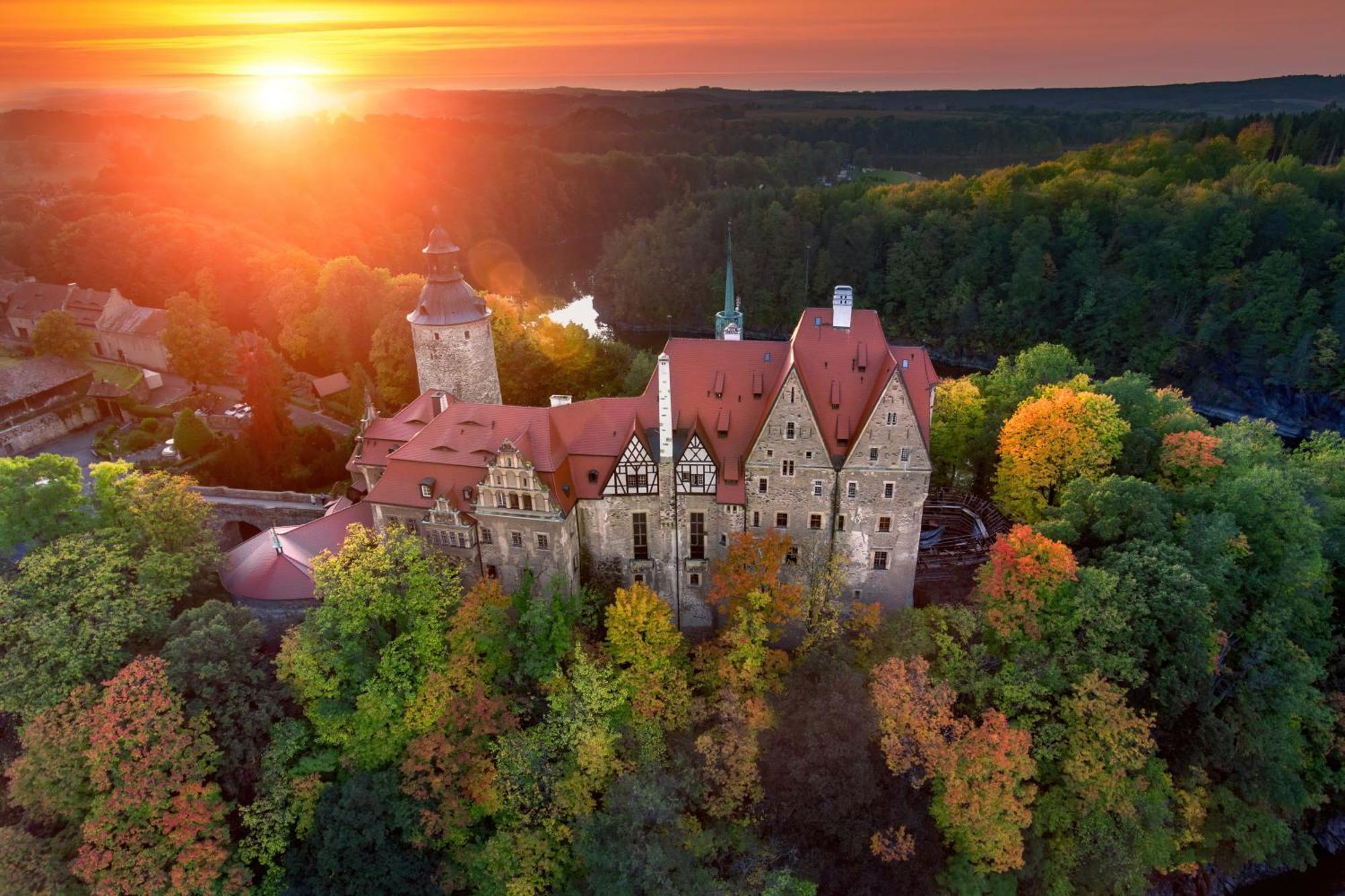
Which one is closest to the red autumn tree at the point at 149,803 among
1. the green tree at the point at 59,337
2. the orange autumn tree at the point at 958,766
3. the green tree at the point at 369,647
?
the green tree at the point at 369,647

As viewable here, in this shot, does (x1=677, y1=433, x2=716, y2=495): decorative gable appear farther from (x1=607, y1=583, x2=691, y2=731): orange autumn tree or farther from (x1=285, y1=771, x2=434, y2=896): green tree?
(x1=285, y1=771, x2=434, y2=896): green tree

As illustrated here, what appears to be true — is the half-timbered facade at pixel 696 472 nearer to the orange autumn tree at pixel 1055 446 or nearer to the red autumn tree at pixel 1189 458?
the orange autumn tree at pixel 1055 446

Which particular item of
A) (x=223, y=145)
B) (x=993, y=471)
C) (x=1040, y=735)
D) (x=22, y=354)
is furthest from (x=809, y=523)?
(x=223, y=145)

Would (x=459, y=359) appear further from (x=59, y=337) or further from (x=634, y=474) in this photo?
(x=59, y=337)

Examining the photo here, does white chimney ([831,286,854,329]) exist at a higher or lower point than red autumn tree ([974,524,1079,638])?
higher

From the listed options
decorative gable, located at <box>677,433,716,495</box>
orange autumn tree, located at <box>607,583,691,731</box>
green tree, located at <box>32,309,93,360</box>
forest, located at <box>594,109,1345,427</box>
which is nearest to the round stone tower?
decorative gable, located at <box>677,433,716,495</box>

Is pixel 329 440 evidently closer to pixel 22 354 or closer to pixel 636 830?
pixel 22 354
